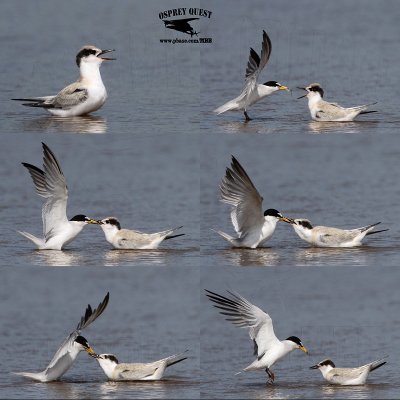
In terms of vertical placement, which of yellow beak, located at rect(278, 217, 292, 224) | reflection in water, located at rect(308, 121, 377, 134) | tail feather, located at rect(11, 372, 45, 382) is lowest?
tail feather, located at rect(11, 372, 45, 382)

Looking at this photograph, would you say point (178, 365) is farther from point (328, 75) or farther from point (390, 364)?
point (328, 75)

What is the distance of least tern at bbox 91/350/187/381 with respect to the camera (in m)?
15.1

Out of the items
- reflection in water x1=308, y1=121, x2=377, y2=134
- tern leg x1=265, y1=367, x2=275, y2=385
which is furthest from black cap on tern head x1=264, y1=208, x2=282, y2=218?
tern leg x1=265, y1=367, x2=275, y2=385

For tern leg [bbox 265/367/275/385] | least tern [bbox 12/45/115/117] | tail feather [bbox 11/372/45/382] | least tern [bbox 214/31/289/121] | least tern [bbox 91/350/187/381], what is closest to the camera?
least tern [bbox 91/350/187/381]

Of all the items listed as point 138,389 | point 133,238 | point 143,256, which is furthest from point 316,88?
point 138,389

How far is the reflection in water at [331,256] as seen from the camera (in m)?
16.1

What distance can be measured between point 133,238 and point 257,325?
1.63m

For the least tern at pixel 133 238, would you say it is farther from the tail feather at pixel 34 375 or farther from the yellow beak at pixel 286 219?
the tail feather at pixel 34 375

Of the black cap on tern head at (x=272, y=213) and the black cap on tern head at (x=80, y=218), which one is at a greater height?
the black cap on tern head at (x=272, y=213)

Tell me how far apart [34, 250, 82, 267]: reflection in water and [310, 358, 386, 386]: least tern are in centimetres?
244

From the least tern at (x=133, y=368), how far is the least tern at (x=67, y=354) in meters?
0.22

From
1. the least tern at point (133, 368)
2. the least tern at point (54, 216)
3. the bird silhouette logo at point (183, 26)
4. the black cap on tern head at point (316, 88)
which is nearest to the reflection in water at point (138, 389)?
the least tern at point (133, 368)

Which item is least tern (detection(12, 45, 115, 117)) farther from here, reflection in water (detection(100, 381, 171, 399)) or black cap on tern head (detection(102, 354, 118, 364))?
reflection in water (detection(100, 381, 171, 399))

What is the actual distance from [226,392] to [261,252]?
2023 millimetres
